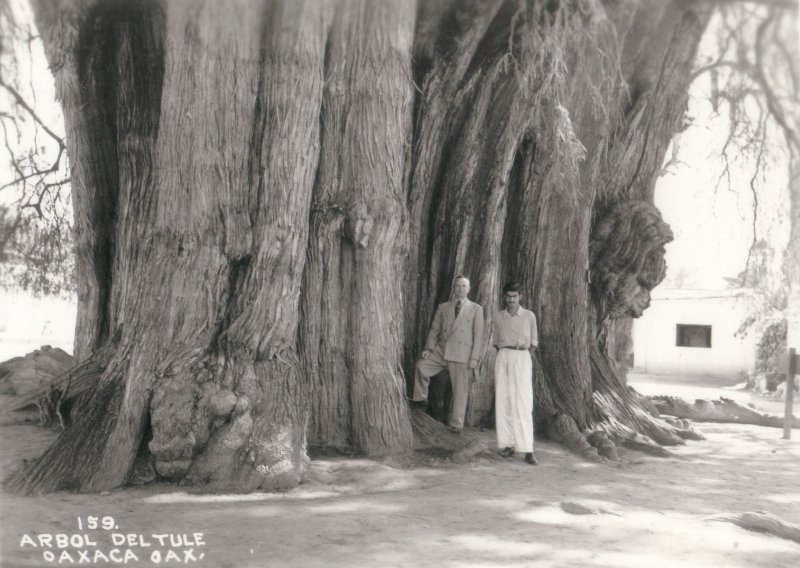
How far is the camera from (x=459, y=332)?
8000 mm

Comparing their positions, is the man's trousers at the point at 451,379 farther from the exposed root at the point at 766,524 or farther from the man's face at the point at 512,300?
the exposed root at the point at 766,524

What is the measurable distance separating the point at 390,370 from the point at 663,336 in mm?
21742

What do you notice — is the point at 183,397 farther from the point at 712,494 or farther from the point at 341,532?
the point at 712,494

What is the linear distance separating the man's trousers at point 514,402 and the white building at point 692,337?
19.5 meters

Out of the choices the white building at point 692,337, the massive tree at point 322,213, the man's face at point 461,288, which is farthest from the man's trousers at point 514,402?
the white building at point 692,337

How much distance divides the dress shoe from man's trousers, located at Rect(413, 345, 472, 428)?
49 centimetres

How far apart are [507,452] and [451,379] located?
0.95m

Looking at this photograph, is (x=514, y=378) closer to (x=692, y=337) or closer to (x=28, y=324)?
(x=692, y=337)

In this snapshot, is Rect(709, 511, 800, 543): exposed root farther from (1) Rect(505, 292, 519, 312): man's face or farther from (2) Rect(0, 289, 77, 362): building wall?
(2) Rect(0, 289, 77, 362): building wall

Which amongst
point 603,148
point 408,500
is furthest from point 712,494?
point 603,148

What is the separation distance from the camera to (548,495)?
624 centimetres

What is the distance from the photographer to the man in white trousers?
7.61 meters

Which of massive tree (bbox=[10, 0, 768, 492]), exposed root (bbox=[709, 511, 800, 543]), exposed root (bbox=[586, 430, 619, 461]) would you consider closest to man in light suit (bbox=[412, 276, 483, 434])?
massive tree (bbox=[10, 0, 768, 492])

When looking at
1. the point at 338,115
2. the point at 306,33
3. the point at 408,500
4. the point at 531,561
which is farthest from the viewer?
the point at 338,115
